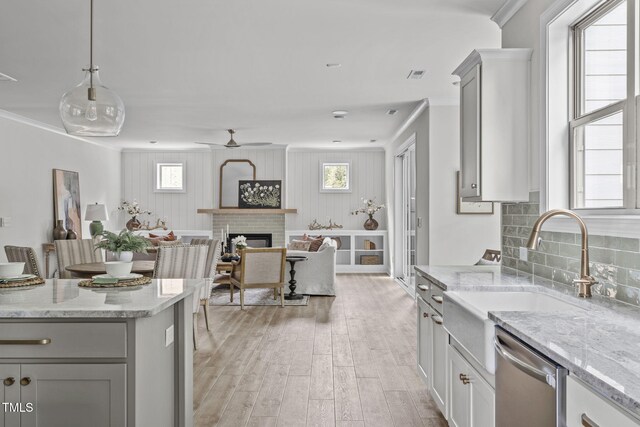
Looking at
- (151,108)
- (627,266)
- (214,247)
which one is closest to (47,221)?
(151,108)

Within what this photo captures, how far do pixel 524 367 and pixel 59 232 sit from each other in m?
7.54

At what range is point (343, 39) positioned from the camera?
4031 mm

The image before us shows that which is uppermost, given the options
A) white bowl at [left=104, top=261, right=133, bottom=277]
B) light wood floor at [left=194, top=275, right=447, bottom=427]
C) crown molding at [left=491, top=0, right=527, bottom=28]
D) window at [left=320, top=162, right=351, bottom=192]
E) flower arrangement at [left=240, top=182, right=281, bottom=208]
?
crown molding at [left=491, top=0, right=527, bottom=28]

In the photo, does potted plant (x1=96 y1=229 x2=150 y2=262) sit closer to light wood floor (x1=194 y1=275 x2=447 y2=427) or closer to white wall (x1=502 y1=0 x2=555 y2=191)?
light wood floor (x1=194 y1=275 x2=447 y2=427)

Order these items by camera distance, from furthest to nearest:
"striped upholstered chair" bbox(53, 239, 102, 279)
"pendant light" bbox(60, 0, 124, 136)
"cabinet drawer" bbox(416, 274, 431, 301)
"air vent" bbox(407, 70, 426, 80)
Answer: "striped upholstered chair" bbox(53, 239, 102, 279) → "air vent" bbox(407, 70, 426, 80) → "cabinet drawer" bbox(416, 274, 431, 301) → "pendant light" bbox(60, 0, 124, 136)

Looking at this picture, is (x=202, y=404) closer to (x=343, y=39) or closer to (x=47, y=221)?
(x=343, y=39)

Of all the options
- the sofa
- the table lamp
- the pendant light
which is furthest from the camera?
the table lamp

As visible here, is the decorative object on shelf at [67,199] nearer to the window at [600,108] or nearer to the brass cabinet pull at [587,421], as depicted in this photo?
the window at [600,108]

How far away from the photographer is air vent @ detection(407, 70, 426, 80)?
495 centimetres

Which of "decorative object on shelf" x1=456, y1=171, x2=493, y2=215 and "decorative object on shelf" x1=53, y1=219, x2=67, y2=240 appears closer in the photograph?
"decorative object on shelf" x1=456, y1=171, x2=493, y2=215

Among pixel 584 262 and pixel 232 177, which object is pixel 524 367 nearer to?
pixel 584 262

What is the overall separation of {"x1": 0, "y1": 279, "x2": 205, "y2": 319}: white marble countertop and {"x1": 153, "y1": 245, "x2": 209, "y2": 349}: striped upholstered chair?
159cm

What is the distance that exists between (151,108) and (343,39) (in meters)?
3.51

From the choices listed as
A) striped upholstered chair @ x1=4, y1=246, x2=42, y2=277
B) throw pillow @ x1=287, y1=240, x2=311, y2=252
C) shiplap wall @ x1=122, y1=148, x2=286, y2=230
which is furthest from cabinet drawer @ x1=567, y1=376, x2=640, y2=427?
shiplap wall @ x1=122, y1=148, x2=286, y2=230
